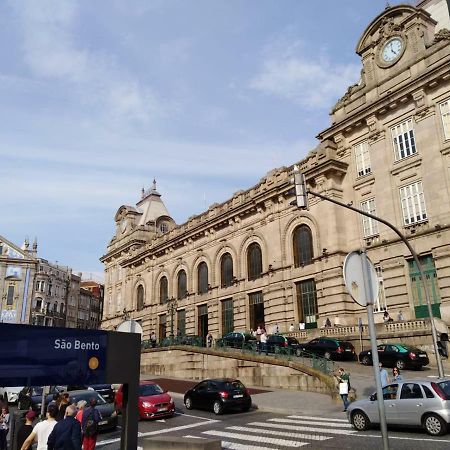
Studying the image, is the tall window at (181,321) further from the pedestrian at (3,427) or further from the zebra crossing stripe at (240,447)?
the pedestrian at (3,427)

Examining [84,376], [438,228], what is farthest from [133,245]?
[84,376]

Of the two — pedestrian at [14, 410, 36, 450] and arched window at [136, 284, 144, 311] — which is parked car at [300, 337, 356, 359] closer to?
pedestrian at [14, 410, 36, 450]

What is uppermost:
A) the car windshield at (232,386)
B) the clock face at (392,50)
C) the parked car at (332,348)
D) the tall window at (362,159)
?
the clock face at (392,50)

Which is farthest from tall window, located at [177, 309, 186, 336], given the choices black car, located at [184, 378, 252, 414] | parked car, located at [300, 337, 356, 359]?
black car, located at [184, 378, 252, 414]

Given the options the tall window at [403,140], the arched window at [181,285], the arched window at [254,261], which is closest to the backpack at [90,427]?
the tall window at [403,140]

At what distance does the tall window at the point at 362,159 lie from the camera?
3722 cm

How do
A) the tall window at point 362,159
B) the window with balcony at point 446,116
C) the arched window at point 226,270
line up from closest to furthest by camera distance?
the window with balcony at point 446,116 → the tall window at point 362,159 → the arched window at point 226,270

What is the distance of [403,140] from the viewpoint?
34719mm

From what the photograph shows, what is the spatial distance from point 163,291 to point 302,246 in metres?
25.0

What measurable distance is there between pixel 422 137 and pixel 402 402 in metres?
24.0

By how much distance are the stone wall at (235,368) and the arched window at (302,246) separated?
1164 centimetres

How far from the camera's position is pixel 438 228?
30.7 metres

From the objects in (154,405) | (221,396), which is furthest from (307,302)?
(154,405)

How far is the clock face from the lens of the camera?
36250 millimetres
